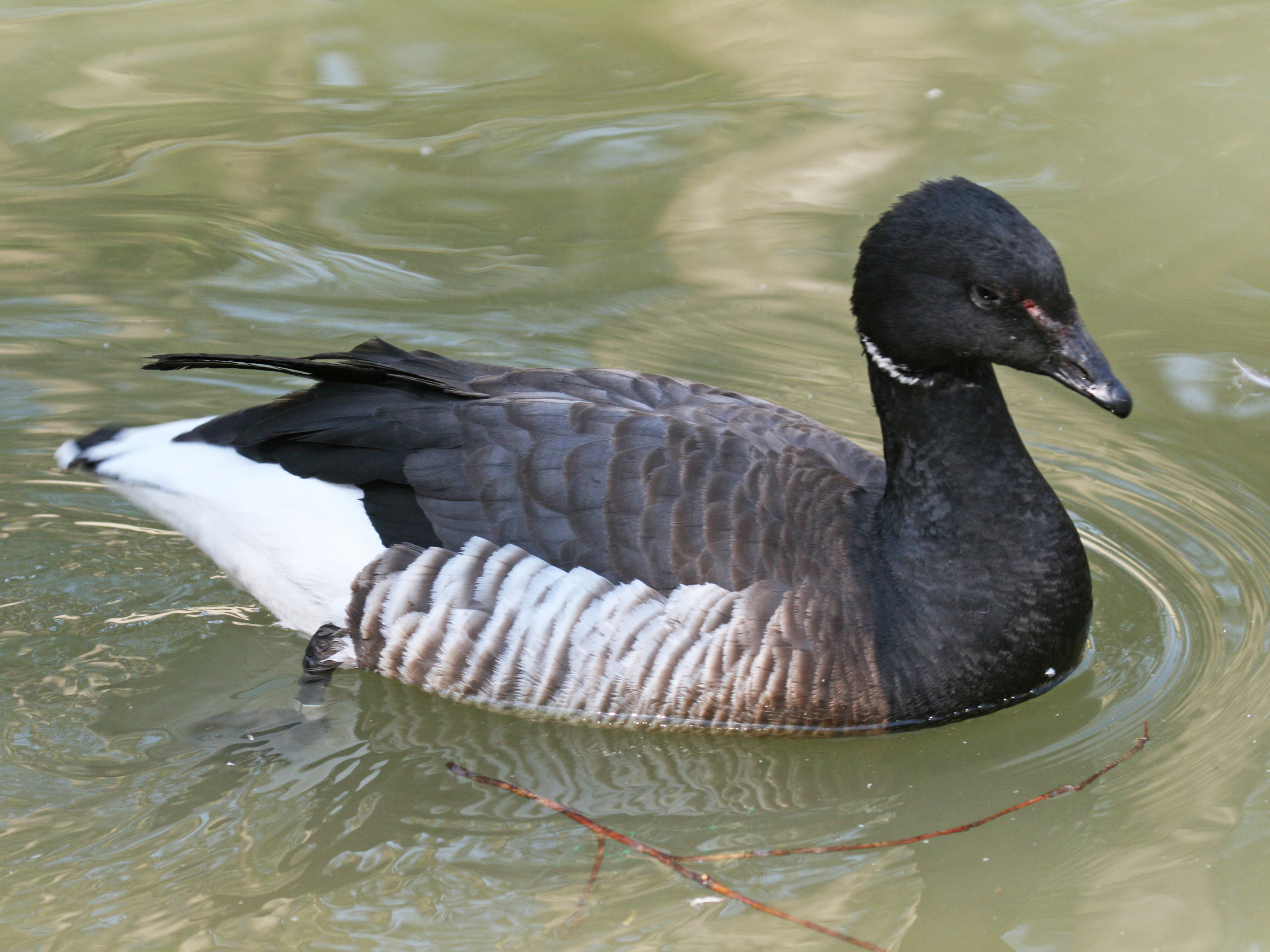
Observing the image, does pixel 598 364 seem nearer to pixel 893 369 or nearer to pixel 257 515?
pixel 257 515

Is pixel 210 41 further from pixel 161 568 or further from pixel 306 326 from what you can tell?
pixel 161 568

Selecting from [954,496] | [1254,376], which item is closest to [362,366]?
[954,496]

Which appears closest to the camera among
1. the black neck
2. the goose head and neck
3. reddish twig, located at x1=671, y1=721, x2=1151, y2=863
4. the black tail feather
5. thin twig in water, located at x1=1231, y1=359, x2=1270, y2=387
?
reddish twig, located at x1=671, y1=721, x2=1151, y2=863

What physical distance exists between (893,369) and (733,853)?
1.70m

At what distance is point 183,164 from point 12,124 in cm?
130

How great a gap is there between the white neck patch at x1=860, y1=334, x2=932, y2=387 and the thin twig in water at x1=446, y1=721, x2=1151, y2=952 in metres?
1.39

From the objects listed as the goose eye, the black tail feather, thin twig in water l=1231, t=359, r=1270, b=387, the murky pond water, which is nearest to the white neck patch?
the goose eye

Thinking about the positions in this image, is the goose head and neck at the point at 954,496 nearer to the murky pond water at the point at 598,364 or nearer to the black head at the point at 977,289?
the black head at the point at 977,289

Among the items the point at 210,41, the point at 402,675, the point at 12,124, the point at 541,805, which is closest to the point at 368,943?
the point at 541,805

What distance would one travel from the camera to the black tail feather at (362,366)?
5.11 m

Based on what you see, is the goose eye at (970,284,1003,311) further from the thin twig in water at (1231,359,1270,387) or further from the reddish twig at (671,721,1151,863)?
the thin twig in water at (1231,359,1270,387)

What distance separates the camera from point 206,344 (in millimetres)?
7156

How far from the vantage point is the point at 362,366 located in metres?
5.14

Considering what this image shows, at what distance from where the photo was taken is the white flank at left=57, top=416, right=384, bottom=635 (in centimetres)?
516
